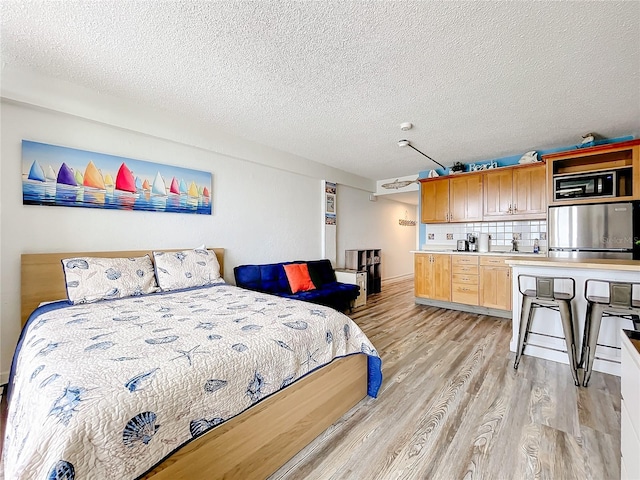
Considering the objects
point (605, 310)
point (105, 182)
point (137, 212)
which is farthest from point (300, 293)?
point (605, 310)

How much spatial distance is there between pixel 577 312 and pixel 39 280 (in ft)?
15.6

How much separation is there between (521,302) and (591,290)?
0.55 meters

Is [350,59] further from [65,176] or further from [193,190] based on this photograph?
[65,176]

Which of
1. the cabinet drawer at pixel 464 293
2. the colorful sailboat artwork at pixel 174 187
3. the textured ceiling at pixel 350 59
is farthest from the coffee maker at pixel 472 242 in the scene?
the colorful sailboat artwork at pixel 174 187

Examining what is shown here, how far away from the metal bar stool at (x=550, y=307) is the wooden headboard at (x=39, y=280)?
412 centimetres

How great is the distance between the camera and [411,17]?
1.67 m

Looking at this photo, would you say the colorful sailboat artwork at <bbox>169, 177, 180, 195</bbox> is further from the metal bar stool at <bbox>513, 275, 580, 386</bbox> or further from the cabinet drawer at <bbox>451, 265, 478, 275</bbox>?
the cabinet drawer at <bbox>451, 265, 478, 275</bbox>

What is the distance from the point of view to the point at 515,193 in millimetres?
4285

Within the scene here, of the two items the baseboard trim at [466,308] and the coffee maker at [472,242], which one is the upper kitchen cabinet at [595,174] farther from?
the baseboard trim at [466,308]

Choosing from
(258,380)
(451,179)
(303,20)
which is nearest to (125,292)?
(258,380)

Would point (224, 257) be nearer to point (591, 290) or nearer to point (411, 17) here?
point (411, 17)

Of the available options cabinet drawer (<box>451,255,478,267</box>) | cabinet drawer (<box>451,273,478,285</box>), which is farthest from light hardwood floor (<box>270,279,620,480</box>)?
cabinet drawer (<box>451,255,478,267</box>)

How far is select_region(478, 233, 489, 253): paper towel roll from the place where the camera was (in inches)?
190

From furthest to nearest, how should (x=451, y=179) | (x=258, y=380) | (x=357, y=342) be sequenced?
(x=451, y=179) < (x=357, y=342) < (x=258, y=380)
